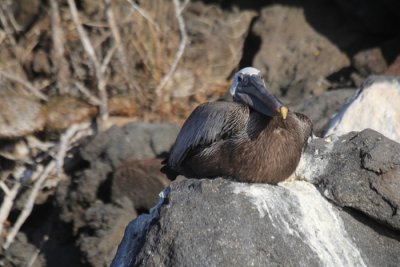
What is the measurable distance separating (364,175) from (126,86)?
5.08 metres

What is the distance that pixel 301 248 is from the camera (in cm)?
491

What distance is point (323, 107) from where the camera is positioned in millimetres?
7891

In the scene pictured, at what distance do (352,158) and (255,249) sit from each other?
991mm

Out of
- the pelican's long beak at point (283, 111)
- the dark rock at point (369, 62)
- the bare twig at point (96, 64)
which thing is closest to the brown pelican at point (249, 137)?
the pelican's long beak at point (283, 111)

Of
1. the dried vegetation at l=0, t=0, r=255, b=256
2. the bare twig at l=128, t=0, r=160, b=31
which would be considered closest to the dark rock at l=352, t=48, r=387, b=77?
the dried vegetation at l=0, t=0, r=255, b=256

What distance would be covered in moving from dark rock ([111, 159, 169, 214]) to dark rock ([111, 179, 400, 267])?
2270 millimetres

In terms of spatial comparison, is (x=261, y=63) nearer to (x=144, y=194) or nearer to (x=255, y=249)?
(x=144, y=194)

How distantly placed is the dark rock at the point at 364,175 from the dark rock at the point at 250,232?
0.38 feet

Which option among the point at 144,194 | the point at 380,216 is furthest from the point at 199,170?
the point at 144,194

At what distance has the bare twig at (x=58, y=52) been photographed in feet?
33.1

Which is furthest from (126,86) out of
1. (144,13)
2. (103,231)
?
(103,231)

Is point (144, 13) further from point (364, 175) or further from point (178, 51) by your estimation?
point (364, 175)

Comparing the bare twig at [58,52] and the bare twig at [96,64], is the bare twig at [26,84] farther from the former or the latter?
the bare twig at [96,64]

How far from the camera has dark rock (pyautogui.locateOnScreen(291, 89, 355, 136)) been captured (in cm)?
766
